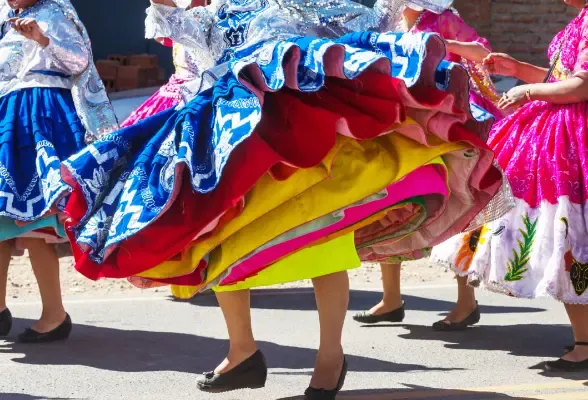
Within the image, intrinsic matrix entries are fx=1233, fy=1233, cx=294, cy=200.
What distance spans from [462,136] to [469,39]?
2284mm

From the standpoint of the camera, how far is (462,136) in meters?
4.69

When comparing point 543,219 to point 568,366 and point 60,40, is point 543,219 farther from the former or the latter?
point 60,40

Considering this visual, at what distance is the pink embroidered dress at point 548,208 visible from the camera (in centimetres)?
554

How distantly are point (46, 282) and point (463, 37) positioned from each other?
263 cm

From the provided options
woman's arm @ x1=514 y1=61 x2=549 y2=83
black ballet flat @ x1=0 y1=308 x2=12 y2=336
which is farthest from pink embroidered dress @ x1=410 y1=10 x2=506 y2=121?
black ballet flat @ x1=0 y1=308 x2=12 y2=336

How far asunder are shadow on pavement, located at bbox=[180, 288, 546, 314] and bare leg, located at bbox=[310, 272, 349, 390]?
9.26ft

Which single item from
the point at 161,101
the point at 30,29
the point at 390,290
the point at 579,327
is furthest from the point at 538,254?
the point at 161,101

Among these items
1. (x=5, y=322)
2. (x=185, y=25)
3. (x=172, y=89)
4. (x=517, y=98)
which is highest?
(x=185, y=25)

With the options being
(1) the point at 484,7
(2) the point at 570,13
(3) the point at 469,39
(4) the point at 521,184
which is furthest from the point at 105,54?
(4) the point at 521,184

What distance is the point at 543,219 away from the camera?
5.61 meters

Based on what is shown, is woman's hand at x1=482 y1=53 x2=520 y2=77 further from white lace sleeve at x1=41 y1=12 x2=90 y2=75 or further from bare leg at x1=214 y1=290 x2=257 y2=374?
white lace sleeve at x1=41 y1=12 x2=90 y2=75

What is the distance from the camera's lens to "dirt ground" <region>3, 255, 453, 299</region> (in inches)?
332

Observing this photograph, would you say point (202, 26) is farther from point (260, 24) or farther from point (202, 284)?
point (202, 284)

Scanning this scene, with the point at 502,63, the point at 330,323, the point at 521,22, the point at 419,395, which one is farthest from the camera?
the point at 521,22
